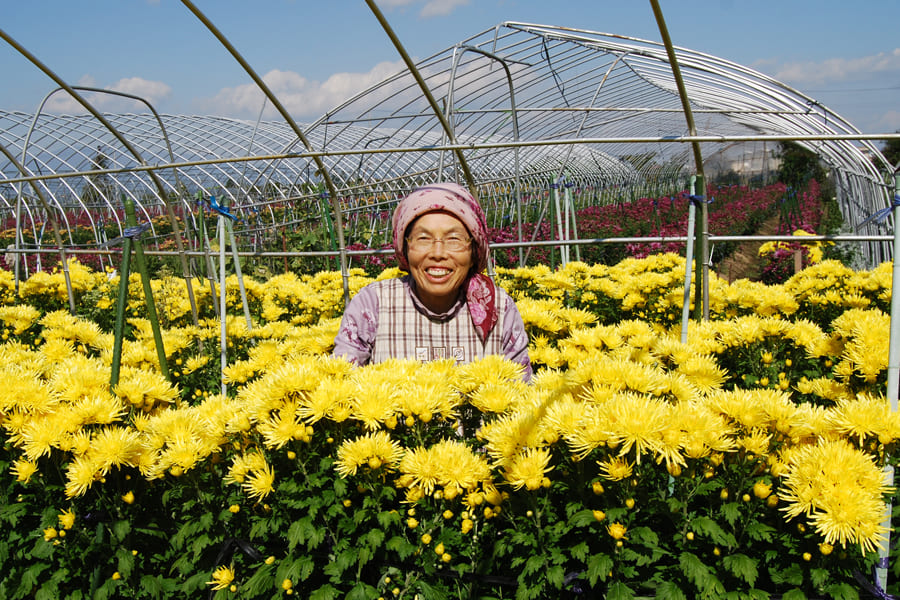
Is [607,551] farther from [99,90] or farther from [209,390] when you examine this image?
[99,90]

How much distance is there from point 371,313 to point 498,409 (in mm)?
1027

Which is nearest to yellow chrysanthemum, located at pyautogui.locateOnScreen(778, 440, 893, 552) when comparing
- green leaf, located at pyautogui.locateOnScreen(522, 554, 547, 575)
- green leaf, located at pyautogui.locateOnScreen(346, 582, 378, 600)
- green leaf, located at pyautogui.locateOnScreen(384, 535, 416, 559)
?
green leaf, located at pyautogui.locateOnScreen(522, 554, 547, 575)

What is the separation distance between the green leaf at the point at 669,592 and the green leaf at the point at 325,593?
0.69m

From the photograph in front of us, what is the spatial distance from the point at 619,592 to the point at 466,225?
144 cm

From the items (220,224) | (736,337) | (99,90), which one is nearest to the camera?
(736,337)

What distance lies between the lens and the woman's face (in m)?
2.26

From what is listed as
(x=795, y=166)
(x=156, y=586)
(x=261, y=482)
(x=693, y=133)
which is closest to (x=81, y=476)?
(x=156, y=586)

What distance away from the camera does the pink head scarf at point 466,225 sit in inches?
88.7

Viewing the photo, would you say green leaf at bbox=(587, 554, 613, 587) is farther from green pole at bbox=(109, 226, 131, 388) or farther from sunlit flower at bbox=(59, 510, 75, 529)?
green pole at bbox=(109, 226, 131, 388)

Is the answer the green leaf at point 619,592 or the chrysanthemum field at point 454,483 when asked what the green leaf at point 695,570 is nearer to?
the chrysanthemum field at point 454,483

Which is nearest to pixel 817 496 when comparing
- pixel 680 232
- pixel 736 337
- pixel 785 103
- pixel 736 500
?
pixel 736 500

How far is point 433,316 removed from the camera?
2.39 meters

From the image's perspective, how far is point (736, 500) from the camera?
1.22 metres

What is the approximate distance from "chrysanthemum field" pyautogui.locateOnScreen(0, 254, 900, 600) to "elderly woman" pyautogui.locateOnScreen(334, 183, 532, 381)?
1.94 feet
